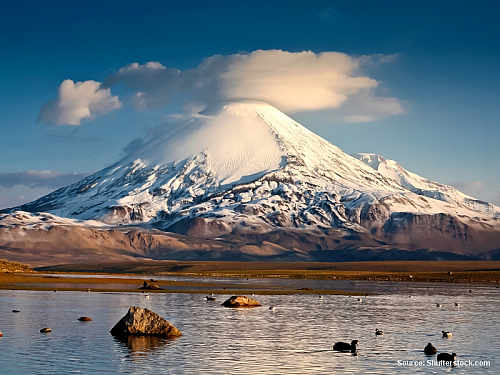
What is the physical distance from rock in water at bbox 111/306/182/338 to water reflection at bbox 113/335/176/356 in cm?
32

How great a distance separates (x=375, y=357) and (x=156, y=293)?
180 ft

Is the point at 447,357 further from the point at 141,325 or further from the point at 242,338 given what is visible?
the point at 141,325

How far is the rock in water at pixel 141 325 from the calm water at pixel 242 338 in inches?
40.9

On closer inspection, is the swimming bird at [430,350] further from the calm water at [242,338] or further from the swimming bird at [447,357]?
the swimming bird at [447,357]

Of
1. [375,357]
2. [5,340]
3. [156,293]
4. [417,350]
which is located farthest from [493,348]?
[156,293]

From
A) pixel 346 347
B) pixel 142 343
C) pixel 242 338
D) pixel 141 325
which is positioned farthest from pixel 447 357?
pixel 141 325

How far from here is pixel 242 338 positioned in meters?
43.8

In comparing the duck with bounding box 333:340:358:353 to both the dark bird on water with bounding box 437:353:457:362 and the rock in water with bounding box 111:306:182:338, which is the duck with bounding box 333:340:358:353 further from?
the rock in water with bounding box 111:306:182:338

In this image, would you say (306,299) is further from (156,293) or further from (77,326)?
(77,326)

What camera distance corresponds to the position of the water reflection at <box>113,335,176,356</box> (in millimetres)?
37281

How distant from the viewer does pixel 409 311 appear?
67562 millimetres

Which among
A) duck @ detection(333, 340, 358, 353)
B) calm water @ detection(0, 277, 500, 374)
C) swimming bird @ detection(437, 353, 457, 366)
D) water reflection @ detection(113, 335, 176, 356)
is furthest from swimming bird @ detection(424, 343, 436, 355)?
water reflection @ detection(113, 335, 176, 356)

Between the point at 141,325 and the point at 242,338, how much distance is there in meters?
6.41

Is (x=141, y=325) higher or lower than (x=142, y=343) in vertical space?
higher
